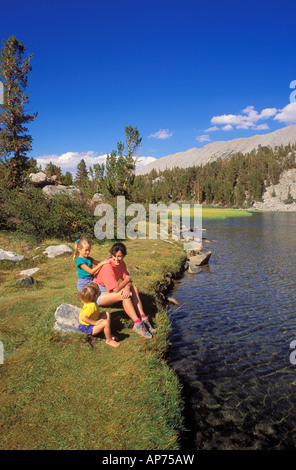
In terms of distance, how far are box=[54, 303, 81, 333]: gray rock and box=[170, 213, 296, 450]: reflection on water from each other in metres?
3.28

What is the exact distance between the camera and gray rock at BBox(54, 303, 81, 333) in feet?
24.5

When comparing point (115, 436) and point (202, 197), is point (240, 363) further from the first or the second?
point (202, 197)

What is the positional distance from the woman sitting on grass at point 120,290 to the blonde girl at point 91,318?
2.81 ft

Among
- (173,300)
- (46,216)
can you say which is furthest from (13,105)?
(173,300)

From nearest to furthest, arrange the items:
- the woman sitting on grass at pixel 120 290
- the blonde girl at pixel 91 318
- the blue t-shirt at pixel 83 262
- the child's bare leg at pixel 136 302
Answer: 1. the blonde girl at pixel 91 318
2. the woman sitting on grass at pixel 120 290
3. the blue t-shirt at pixel 83 262
4. the child's bare leg at pixel 136 302

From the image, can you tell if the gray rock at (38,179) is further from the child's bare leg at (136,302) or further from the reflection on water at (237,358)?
the child's bare leg at (136,302)

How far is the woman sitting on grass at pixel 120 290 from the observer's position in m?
7.87

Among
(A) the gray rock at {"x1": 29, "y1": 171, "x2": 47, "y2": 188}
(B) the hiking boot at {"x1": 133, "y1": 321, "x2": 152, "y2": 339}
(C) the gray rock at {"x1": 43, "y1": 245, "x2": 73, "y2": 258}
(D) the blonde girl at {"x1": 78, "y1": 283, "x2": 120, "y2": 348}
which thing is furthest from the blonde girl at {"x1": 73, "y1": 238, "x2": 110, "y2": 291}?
(A) the gray rock at {"x1": 29, "y1": 171, "x2": 47, "y2": 188}

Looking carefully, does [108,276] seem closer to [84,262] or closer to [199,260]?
[84,262]

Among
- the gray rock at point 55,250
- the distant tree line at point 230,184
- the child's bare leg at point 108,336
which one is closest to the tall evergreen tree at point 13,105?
the gray rock at point 55,250

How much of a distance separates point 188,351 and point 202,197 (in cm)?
14594

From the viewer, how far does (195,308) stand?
12.5 meters

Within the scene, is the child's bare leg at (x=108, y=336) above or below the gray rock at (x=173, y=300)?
above
